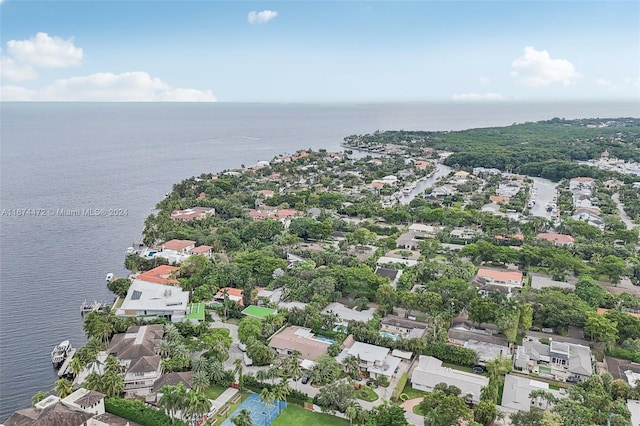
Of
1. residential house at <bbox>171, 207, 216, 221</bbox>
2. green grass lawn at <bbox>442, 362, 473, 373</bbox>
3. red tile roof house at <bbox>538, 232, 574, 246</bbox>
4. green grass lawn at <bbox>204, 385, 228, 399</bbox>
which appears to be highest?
red tile roof house at <bbox>538, 232, 574, 246</bbox>

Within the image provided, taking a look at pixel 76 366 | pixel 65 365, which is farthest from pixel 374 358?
pixel 65 365

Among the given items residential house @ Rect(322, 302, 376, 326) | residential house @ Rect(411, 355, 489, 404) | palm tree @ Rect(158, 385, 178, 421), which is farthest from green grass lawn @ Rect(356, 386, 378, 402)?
palm tree @ Rect(158, 385, 178, 421)

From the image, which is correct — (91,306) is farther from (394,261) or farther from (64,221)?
(64,221)

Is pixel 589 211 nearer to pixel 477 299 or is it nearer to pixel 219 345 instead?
pixel 477 299

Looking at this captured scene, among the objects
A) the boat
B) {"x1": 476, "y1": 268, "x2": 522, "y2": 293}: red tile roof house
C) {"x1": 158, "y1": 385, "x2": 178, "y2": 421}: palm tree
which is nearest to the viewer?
{"x1": 158, "y1": 385, "x2": 178, "y2": 421}: palm tree

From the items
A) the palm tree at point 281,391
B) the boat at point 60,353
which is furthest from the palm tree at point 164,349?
the palm tree at point 281,391

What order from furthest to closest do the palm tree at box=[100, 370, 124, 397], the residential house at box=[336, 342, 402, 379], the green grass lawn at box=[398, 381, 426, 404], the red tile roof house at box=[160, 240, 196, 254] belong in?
the red tile roof house at box=[160, 240, 196, 254]
the residential house at box=[336, 342, 402, 379]
the green grass lawn at box=[398, 381, 426, 404]
the palm tree at box=[100, 370, 124, 397]

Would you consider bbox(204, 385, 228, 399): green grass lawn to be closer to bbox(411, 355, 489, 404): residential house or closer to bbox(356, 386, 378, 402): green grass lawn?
bbox(356, 386, 378, 402): green grass lawn

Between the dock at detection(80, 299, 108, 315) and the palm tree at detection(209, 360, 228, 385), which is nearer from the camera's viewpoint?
the palm tree at detection(209, 360, 228, 385)
